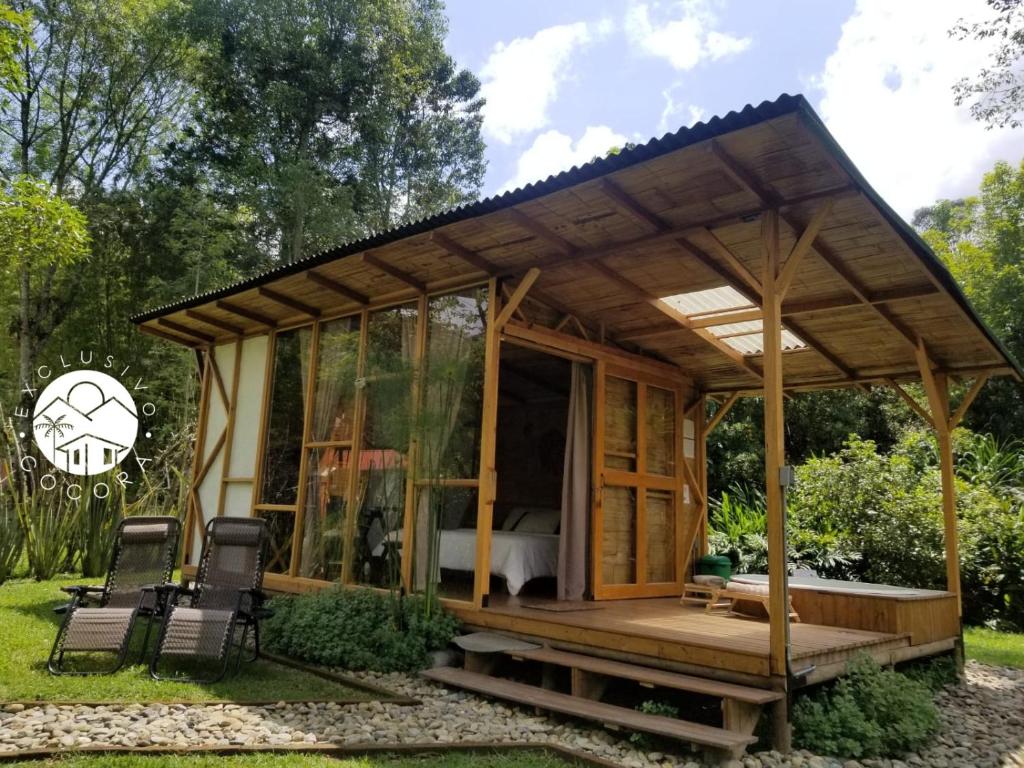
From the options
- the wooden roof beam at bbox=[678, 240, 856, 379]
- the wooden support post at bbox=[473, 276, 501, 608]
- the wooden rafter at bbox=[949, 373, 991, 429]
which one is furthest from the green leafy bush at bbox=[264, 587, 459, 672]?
the wooden rafter at bbox=[949, 373, 991, 429]

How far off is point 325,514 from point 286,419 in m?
1.25

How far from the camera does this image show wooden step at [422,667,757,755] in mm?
3762

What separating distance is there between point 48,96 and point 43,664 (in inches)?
604

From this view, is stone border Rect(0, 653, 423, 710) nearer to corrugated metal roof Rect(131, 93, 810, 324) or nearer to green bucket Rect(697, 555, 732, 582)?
corrugated metal roof Rect(131, 93, 810, 324)

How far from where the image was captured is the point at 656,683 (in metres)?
4.39

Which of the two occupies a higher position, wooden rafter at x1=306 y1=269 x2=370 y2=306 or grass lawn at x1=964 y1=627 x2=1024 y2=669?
wooden rafter at x1=306 y1=269 x2=370 y2=306

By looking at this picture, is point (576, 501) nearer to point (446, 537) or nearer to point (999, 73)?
point (446, 537)

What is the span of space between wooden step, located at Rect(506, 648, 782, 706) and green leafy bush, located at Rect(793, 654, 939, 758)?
0.41 m

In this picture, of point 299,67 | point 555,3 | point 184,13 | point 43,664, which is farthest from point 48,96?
point 43,664

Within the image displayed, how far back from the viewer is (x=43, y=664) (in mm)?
5070

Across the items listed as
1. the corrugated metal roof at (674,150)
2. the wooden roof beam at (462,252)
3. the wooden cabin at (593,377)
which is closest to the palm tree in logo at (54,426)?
the wooden cabin at (593,377)

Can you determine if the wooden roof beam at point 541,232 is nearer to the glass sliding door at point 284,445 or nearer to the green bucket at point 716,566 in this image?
the glass sliding door at point 284,445

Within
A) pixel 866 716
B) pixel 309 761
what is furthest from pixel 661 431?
pixel 309 761

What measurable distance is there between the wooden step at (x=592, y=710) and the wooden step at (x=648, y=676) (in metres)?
0.18
